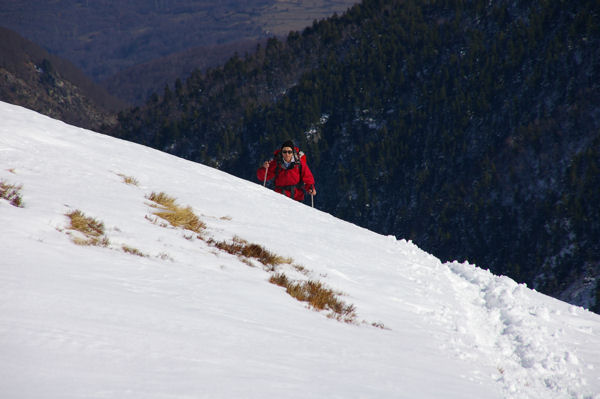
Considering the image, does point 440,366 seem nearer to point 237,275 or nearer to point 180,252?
point 237,275

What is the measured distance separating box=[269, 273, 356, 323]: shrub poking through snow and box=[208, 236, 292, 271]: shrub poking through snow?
50 cm

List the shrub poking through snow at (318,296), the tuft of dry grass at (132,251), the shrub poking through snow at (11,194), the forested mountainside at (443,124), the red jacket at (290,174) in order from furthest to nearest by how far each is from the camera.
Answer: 1. the forested mountainside at (443,124)
2. the red jacket at (290,174)
3. the shrub poking through snow at (318,296)
4. the shrub poking through snow at (11,194)
5. the tuft of dry grass at (132,251)

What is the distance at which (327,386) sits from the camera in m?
3.26

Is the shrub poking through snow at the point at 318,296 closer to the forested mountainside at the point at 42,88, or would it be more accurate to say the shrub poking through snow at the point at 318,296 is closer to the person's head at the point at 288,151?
the person's head at the point at 288,151

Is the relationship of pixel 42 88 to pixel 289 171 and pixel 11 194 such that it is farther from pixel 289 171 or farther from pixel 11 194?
pixel 11 194

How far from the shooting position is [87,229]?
218 inches

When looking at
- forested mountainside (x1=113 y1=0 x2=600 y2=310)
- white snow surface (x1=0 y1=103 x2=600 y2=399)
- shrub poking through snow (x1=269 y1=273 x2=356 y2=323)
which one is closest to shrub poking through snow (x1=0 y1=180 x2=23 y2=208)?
white snow surface (x1=0 y1=103 x2=600 y2=399)

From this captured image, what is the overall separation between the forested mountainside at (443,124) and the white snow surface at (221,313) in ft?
124

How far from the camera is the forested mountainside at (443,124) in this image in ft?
165

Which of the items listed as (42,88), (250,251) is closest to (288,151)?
(250,251)

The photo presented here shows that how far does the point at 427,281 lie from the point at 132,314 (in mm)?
6186

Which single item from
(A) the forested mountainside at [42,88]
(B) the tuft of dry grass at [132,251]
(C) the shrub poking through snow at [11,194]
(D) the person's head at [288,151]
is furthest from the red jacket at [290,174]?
(A) the forested mountainside at [42,88]

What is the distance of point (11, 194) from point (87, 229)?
0.99 m

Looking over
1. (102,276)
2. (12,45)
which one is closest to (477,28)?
(102,276)
